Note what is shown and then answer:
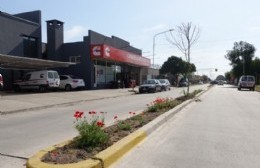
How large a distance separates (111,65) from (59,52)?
28.3ft

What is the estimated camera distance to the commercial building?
32.2 m

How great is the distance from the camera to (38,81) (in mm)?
31875

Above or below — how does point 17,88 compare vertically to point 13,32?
below

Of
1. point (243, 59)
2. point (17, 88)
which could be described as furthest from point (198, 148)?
point (243, 59)

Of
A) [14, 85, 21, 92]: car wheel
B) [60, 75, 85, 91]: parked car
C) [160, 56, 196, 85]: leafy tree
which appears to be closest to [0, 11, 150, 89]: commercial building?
[14, 85, 21, 92]: car wheel

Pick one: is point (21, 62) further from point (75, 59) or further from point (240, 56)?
point (240, 56)

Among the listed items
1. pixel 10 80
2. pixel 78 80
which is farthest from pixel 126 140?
pixel 78 80

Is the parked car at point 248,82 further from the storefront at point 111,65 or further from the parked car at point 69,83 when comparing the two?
the parked car at point 69,83

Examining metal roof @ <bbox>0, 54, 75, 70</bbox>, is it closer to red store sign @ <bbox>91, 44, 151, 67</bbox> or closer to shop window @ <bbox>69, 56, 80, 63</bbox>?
shop window @ <bbox>69, 56, 80, 63</bbox>

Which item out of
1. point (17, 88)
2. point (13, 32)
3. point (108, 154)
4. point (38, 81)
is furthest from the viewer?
point (13, 32)

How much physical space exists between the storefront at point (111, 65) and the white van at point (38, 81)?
25.7 ft

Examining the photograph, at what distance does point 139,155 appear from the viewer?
726cm

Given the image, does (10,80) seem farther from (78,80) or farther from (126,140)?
(126,140)

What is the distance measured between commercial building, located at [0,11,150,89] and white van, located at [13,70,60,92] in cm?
86
